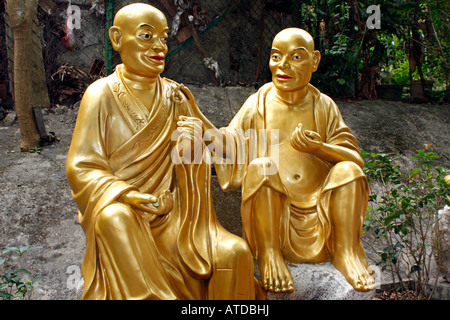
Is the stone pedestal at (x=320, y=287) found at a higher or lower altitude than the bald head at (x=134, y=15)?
lower

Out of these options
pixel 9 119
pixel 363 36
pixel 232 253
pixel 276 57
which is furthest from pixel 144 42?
pixel 363 36

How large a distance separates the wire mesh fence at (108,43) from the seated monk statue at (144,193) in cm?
247

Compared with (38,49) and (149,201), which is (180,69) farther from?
(149,201)

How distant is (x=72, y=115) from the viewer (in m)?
6.09

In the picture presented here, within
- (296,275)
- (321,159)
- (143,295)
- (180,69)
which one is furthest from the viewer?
(180,69)

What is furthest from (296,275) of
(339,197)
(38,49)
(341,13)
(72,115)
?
(341,13)

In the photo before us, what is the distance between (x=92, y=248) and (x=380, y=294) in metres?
2.74

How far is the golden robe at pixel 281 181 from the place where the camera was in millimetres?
3449

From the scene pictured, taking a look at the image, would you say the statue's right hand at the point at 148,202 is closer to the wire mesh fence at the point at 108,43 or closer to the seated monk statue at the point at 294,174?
the seated monk statue at the point at 294,174

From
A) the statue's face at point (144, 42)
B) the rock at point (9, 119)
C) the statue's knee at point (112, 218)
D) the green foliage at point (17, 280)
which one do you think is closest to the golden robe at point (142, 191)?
the statue's knee at point (112, 218)

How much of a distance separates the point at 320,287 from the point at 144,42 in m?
1.99

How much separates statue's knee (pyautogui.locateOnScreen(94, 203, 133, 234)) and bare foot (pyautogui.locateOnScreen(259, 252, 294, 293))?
0.96 m

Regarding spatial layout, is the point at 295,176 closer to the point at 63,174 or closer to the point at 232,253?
the point at 232,253

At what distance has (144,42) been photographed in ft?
11.3
